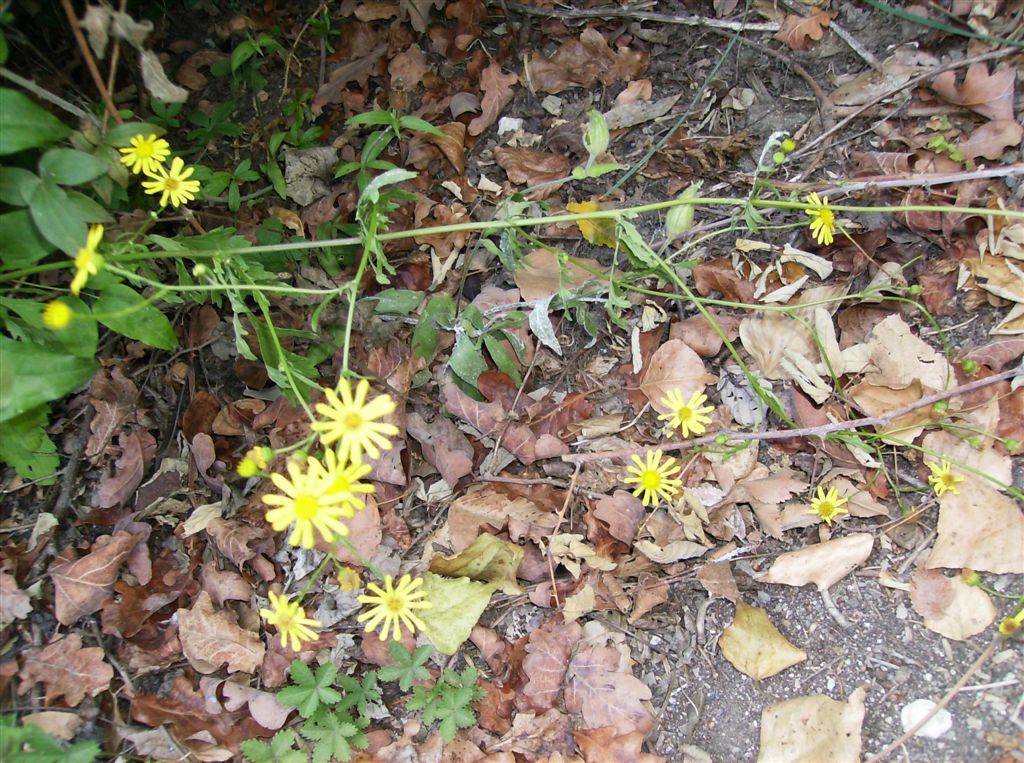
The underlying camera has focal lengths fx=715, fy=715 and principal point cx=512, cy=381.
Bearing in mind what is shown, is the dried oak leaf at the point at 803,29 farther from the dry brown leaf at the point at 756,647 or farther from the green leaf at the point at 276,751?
the green leaf at the point at 276,751

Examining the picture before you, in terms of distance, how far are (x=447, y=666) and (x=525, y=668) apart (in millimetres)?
234

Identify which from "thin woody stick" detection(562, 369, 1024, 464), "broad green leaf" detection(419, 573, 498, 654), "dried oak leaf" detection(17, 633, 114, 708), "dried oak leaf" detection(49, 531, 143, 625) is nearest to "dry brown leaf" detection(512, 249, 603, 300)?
"thin woody stick" detection(562, 369, 1024, 464)

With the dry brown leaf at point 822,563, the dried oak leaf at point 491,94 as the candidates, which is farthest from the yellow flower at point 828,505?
the dried oak leaf at point 491,94

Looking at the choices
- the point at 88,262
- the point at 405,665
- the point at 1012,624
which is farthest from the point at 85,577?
the point at 1012,624

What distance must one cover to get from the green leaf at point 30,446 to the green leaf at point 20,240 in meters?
0.47

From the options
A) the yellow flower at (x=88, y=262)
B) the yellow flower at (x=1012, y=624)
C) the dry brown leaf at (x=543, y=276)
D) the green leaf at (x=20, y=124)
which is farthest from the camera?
the dry brown leaf at (x=543, y=276)

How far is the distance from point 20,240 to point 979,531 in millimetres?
2684

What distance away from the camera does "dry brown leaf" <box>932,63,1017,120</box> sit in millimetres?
2348

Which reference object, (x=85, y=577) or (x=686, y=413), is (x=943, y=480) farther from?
(x=85, y=577)

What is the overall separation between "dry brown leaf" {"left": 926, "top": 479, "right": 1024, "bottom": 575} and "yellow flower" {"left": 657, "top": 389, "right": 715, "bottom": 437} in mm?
740

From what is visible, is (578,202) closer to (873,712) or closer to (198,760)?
(873,712)

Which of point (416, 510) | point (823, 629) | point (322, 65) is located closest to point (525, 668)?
point (416, 510)

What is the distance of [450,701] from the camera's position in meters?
2.02

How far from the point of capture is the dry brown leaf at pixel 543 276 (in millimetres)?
2406
